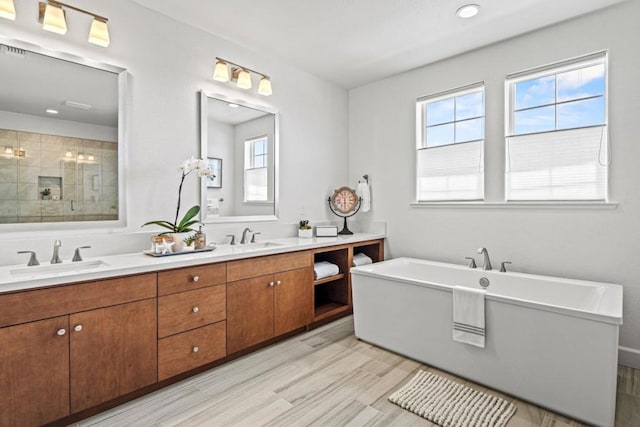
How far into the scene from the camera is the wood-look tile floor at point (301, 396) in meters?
1.80

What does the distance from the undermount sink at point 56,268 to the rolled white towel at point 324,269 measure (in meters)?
1.67

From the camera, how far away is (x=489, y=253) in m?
3.02

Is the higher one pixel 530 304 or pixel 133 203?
pixel 133 203

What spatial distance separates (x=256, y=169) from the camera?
318cm

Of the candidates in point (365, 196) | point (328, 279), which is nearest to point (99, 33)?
point (328, 279)

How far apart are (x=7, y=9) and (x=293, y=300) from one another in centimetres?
260

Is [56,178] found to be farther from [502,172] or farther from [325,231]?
[502,172]

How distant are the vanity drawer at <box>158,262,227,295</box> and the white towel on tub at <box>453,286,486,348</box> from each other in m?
1.60

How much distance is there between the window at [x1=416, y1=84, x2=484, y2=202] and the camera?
10.3 ft

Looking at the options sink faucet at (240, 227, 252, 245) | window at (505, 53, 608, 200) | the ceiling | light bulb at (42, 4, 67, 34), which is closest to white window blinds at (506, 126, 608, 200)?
window at (505, 53, 608, 200)

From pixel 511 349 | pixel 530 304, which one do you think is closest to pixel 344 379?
pixel 511 349

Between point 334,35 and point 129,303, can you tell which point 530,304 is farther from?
point 334,35

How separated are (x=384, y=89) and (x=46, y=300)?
3.52 m

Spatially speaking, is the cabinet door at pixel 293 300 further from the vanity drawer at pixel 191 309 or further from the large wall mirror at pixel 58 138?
the large wall mirror at pixel 58 138
